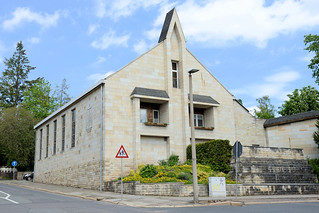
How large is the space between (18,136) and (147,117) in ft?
93.8

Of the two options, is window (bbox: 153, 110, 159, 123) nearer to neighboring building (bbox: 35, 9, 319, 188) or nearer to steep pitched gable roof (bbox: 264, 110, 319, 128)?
neighboring building (bbox: 35, 9, 319, 188)

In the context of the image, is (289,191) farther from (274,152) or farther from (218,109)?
(218,109)

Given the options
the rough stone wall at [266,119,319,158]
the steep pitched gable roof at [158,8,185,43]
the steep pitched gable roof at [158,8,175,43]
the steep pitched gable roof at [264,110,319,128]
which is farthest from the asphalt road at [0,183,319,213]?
the steep pitched gable roof at [158,8,175,43]

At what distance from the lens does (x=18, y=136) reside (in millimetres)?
48938

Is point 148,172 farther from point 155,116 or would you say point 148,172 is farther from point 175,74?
point 175,74

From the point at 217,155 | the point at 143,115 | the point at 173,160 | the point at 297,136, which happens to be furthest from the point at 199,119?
the point at 297,136

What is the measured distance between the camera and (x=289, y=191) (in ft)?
72.8

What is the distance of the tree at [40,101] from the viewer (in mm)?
58638

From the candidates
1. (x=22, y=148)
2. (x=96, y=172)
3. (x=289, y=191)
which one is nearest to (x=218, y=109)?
(x=289, y=191)

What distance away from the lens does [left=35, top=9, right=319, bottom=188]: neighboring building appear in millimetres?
25375

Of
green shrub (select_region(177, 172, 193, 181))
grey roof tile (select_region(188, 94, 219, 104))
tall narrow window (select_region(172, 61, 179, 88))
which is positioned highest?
tall narrow window (select_region(172, 61, 179, 88))

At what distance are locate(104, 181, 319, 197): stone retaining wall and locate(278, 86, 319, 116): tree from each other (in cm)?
2560

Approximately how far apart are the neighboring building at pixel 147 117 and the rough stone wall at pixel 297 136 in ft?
3.64

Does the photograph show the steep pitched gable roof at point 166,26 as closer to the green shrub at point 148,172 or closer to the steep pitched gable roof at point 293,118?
the green shrub at point 148,172
